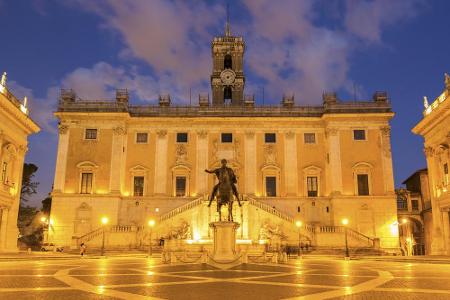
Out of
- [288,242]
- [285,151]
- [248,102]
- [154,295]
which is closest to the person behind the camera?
[154,295]

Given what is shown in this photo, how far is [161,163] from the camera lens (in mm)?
42875

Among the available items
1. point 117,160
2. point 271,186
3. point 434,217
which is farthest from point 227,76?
point 434,217

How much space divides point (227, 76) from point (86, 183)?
21512mm

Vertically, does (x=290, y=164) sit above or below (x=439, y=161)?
above

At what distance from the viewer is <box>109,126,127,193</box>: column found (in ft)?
135

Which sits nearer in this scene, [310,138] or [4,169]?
[4,169]

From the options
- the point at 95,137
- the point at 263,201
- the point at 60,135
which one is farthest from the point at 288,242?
the point at 60,135

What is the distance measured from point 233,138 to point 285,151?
5.42 meters

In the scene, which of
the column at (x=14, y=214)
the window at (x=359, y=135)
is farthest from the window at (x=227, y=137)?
the column at (x=14, y=214)

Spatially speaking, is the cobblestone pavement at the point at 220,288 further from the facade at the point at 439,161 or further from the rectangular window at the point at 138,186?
the rectangular window at the point at 138,186

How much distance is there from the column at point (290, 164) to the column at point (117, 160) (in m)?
16.3

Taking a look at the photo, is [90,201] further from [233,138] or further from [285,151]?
[285,151]

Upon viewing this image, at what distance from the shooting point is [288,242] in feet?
119

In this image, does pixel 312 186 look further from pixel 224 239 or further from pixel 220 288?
pixel 220 288
